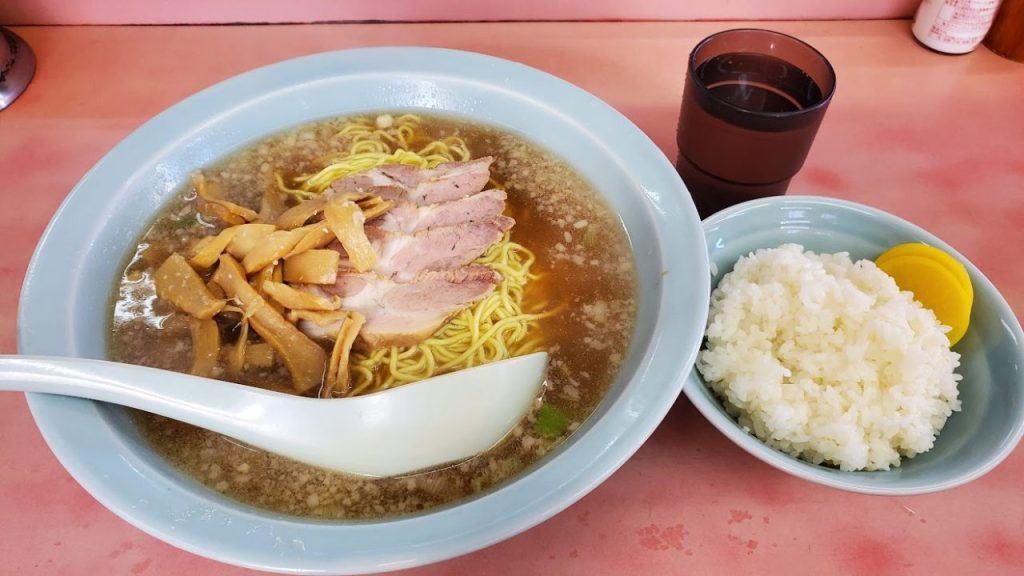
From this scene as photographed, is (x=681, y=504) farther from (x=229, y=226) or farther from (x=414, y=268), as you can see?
(x=229, y=226)

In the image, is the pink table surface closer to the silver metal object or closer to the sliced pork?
the silver metal object

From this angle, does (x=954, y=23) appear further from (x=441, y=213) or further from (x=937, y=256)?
(x=441, y=213)

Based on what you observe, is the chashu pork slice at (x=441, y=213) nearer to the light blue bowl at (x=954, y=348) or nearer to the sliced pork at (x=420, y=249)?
the sliced pork at (x=420, y=249)

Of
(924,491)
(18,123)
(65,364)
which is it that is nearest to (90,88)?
(18,123)

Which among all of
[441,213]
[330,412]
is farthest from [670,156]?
[330,412]

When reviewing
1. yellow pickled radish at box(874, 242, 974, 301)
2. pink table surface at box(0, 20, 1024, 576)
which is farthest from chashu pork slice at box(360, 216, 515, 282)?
yellow pickled radish at box(874, 242, 974, 301)

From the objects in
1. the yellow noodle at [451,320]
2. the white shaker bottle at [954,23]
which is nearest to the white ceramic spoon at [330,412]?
the yellow noodle at [451,320]
